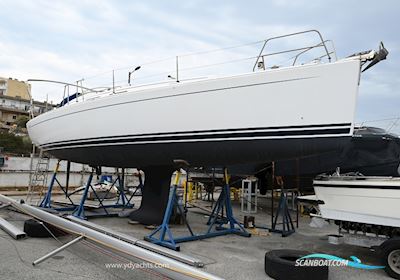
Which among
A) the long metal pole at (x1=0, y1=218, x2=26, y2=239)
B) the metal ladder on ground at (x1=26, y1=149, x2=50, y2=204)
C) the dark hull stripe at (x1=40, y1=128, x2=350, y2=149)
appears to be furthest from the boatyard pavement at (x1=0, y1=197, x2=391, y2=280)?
the metal ladder on ground at (x1=26, y1=149, x2=50, y2=204)

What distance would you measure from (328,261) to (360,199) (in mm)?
1062

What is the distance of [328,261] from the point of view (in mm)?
4051

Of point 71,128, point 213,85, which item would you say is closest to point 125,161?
point 71,128

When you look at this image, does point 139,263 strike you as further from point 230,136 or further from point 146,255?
point 230,136

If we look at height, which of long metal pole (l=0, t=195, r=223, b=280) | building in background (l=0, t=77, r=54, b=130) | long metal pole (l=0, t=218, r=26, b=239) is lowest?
long metal pole (l=0, t=218, r=26, b=239)

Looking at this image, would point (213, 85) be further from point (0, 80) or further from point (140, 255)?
point (0, 80)

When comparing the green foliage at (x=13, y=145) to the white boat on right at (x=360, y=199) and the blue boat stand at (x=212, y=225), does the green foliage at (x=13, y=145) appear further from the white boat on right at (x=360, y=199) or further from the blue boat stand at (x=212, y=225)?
the white boat on right at (x=360, y=199)

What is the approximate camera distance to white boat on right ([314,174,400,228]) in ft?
14.3

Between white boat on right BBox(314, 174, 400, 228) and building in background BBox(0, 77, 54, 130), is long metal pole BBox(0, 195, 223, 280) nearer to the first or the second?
white boat on right BBox(314, 174, 400, 228)

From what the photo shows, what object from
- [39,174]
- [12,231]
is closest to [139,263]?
[12,231]

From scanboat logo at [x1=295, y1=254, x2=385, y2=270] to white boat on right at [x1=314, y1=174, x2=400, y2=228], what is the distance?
54 centimetres

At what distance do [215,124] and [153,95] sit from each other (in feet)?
3.58

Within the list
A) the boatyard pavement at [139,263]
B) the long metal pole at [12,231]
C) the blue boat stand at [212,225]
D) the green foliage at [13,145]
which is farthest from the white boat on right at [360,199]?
the green foliage at [13,145]

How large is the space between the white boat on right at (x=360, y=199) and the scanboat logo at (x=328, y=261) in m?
0.54
